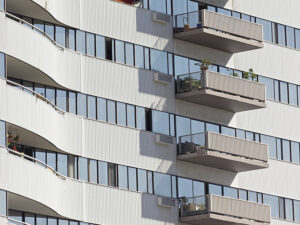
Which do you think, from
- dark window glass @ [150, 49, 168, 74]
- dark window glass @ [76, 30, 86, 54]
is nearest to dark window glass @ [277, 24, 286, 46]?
dark window glass @ [150, 49, 168, 74]

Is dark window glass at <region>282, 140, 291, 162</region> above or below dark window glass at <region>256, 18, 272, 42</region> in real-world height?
below

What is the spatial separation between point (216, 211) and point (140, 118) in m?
6.62

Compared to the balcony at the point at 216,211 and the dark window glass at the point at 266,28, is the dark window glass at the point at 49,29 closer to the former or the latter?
the balcony at the point at 216,211

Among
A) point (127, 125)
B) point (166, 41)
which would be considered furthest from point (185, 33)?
point (127, 125)

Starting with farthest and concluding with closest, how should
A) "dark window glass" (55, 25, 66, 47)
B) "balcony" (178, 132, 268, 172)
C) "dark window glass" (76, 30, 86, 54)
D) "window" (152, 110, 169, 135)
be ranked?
"balcony" (178, 132, 268, 172) < "window" (152, 110, 169, 135) < "dark window glass" (76, 30, 86, 54) < "dark window glass" (55, 25, 66, 47)

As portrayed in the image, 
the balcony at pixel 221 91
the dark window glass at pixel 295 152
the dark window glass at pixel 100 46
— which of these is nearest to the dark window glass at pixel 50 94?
the dark window glass at pixel 100 46

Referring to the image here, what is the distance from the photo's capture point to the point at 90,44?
83750 millimetres

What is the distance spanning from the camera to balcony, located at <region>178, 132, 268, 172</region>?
8619 centimetres

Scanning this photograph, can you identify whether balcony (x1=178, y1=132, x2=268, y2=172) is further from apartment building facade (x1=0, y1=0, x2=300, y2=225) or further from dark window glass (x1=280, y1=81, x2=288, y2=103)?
dark window glass (x1=280, y1=81, x2=288, y2=103)

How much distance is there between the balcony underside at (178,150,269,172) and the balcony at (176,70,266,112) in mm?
3244

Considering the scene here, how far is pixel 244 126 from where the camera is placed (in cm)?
9125

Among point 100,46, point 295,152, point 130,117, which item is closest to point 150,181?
point 130,117

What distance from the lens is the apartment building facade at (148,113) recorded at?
3059 inches

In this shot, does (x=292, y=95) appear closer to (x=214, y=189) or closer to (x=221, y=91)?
(x=221, y=91)
